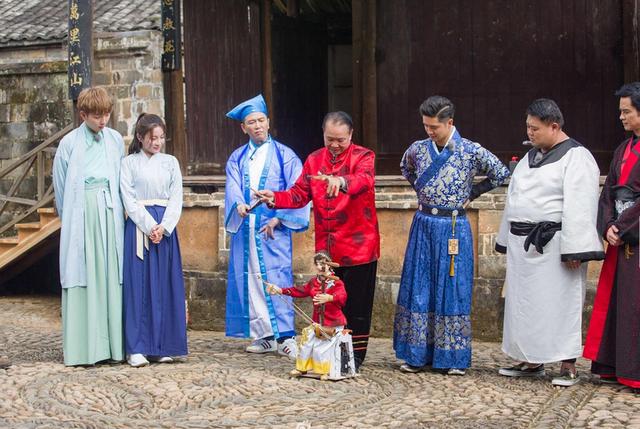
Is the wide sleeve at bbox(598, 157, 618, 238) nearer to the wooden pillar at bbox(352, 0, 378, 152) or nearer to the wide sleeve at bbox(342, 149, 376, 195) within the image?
the wide sleeve at bbox(342, 149, 376, 195)

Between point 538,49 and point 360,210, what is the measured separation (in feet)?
11.4

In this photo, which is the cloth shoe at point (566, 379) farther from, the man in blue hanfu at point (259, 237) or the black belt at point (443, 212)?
the man in blue hanfu at point (259, 237)

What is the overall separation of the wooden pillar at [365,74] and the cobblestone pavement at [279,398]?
105 inches

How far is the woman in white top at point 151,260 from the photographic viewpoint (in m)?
7.71

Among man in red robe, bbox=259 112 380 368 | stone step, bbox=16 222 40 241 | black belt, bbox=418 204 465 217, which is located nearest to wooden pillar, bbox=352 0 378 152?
man in red robe, bbox=259 112 380 368

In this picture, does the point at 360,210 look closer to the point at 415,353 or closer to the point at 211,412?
the point at 415,353

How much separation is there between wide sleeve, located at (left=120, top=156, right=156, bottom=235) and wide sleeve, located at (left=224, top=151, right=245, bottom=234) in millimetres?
703

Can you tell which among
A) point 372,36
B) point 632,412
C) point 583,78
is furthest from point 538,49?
point 632,412

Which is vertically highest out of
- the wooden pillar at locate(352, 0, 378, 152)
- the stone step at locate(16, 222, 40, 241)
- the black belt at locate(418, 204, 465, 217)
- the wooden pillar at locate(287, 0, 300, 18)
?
the wooden pillar at locate(287, 0, 300, 18)

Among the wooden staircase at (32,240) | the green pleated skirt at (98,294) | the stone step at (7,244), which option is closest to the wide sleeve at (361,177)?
the green pleated skirt at (98,294)

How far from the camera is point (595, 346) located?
679cm

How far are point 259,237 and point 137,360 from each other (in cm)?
126

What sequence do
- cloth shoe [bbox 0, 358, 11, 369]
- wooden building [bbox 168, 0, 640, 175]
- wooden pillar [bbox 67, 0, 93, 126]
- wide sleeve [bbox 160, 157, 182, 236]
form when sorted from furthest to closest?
wooden pillar [bbox 67, 0, 93, 126], wooden building [bbox 168, 0, 640, 175], wide sleeve [bbox 160, 157, 182, 236], cloth shoe [bbox 0, 358, 11, 369]

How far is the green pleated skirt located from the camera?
7680 millimetres
